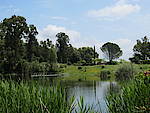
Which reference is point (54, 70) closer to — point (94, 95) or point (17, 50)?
point (17, 50)

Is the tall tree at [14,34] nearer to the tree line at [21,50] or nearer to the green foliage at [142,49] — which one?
the tree line at [21,50]

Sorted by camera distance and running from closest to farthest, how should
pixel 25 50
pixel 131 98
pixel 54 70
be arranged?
pixel 131 98, pixel 54 70, pixel 25 50

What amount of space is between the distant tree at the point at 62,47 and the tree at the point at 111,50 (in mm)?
14647

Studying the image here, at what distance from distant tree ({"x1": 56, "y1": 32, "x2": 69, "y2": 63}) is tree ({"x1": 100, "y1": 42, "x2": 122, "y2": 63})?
577 inches

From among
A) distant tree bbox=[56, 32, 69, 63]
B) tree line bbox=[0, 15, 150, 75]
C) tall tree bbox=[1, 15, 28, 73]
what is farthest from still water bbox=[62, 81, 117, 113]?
distant tree bbox=[56, 32, 69, 63]

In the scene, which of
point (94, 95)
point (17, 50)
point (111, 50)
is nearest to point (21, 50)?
point (17, 50)

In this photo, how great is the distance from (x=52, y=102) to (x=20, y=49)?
45.1 meters

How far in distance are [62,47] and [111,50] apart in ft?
59.1

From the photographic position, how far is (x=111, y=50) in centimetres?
8438

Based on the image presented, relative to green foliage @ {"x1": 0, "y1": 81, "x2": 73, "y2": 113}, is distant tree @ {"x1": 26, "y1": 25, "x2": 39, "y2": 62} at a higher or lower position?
higher

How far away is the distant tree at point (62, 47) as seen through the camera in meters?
69.2

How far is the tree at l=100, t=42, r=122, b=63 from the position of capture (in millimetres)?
82812

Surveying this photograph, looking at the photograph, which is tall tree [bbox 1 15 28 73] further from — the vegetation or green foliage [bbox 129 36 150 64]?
green foliage [bbox 129 36 150 64]

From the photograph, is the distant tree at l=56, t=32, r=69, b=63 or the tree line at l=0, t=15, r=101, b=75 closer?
the tree line at l=0, t=15, r=101, b=75
